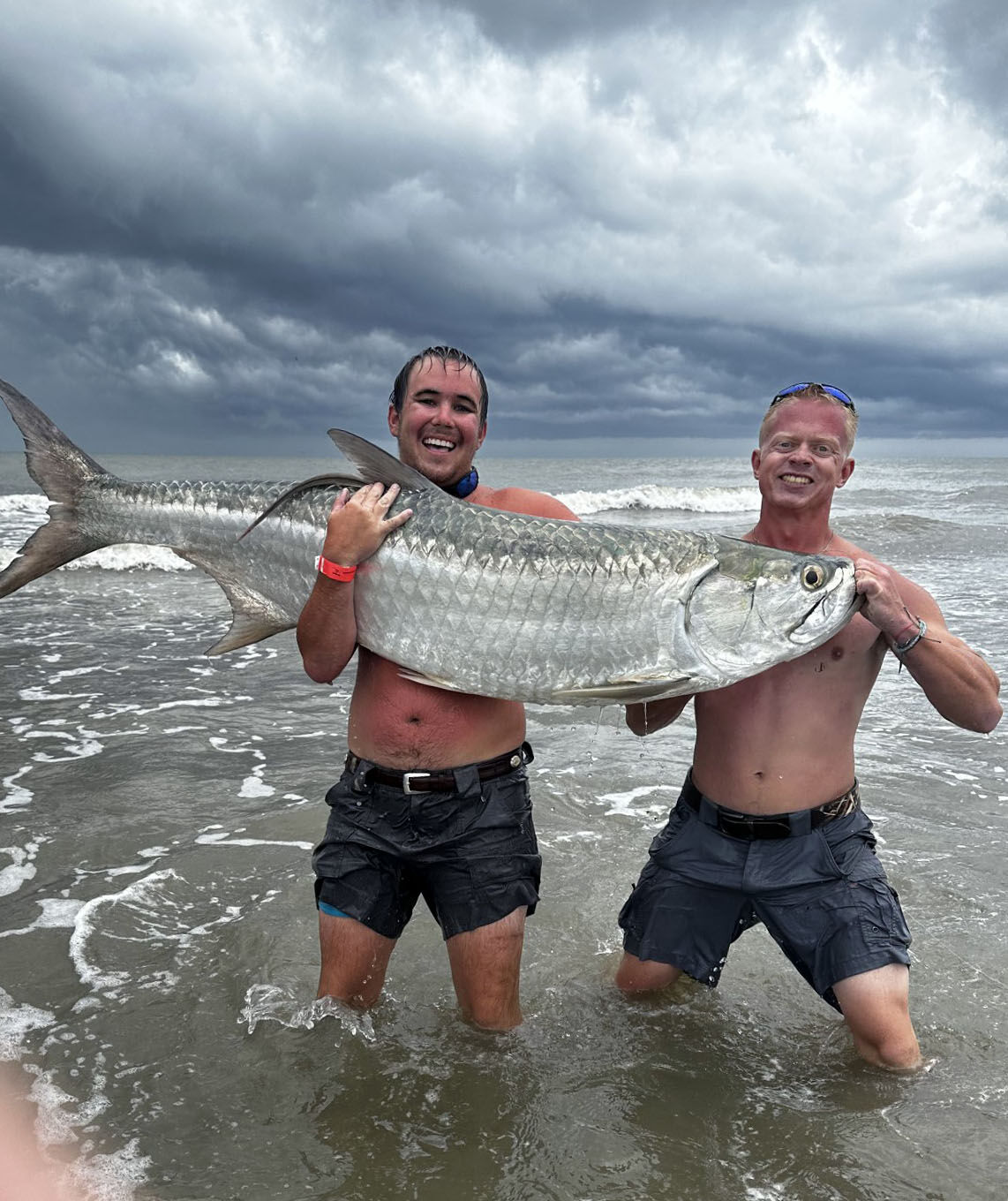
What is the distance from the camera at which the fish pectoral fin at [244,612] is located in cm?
416

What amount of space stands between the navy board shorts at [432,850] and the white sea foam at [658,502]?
32346 mm

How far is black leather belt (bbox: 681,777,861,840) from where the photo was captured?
407cm

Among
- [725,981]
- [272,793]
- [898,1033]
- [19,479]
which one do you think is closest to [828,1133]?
[898,1033]

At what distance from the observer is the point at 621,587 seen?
362cm

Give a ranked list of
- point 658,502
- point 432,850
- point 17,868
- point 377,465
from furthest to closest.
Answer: point 658,502 < point 17,868 < point 432,850 < point 377,465

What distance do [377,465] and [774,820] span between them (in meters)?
2.23

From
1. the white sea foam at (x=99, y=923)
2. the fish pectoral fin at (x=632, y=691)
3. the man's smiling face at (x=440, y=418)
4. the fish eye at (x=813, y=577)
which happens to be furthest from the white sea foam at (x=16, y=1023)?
the fish eye at (x=813, y=577)

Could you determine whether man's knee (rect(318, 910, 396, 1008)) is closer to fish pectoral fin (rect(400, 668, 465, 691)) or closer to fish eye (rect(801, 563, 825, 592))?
fish pectoral fin (rect(400, 668, 465, 691))

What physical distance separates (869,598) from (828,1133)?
197 cm

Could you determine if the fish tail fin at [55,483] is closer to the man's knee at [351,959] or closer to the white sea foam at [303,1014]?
the man's knee at [351,959]

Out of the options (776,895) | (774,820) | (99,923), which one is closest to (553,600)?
(774,820)

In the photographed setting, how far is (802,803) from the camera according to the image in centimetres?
409

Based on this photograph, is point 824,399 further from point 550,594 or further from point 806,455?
point 550,594

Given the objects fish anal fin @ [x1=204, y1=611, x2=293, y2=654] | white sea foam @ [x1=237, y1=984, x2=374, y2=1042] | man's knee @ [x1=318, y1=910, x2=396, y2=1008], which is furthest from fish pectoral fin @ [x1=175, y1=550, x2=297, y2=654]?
white sea foam @ [x1=237, y1=984, x2=374, y2=1042]
